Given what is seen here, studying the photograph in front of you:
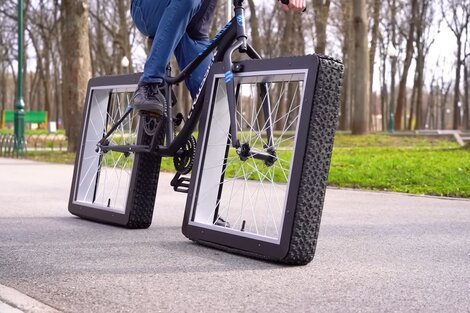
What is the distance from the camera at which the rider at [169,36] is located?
4844 millimetres

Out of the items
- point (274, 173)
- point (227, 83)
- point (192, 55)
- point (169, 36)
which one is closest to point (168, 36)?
point (169, 36)

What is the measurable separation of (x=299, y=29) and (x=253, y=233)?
3164 cm

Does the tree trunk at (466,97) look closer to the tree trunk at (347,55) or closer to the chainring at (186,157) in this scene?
the tree trunk at (347,55)

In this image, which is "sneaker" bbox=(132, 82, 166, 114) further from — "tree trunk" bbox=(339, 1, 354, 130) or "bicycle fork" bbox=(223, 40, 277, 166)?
"tree trunk" bbox=(339, 1, 354, 130)

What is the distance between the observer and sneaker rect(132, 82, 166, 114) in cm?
496

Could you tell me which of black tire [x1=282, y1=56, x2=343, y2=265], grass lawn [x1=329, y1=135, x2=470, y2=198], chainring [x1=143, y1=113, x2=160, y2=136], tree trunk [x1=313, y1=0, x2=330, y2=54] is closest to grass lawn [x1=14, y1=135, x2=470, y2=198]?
grass lawn [x1=329, y1=135, x2=470, y2=198]

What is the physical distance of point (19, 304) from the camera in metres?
3.06

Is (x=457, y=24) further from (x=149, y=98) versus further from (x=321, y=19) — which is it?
(x=149, y=98)

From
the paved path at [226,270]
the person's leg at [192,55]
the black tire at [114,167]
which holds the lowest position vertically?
the paved path at [226,270]

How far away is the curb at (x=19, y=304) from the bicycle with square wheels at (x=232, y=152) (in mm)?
1279

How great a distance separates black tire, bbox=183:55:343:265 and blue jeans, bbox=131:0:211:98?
0.40m

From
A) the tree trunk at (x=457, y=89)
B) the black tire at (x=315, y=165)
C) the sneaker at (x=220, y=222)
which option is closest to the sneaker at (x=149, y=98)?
the sneaker at (x=220, y=222)

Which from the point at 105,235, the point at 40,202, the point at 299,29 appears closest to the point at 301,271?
the point at 105,235

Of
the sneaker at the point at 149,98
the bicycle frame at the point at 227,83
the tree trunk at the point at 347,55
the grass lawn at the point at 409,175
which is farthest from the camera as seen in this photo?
the tree trunk at the point at 347,55
